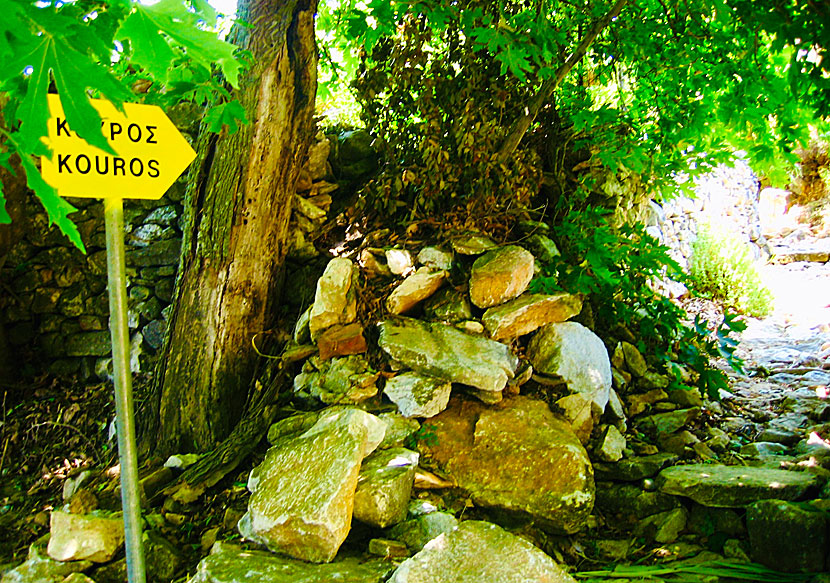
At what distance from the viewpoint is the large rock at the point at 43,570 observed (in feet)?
7.76

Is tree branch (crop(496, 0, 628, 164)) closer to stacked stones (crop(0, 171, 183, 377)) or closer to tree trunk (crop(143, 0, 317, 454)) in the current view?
tree trunk (crop(143, 0, 317, 454))

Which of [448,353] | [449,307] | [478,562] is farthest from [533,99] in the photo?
[478,562]

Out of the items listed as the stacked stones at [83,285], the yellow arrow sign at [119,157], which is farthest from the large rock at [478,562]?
the stacked stones at [83,285]

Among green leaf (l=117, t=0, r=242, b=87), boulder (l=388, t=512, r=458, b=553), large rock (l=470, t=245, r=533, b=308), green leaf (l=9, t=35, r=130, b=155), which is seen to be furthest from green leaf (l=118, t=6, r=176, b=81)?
large rock (l=470, t=245, r=533, b=308)

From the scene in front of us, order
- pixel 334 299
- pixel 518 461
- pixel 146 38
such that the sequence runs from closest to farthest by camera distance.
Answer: pixel 146 38 → pixel 518 461 → pixel 334 299

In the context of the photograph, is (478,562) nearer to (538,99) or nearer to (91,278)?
(538,99)

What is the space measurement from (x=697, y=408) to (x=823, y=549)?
57.2 inches

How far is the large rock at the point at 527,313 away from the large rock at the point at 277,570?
1.64 meters

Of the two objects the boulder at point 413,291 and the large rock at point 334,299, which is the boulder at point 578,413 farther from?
the large rock at point 334,299

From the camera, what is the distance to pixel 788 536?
2.40 metres

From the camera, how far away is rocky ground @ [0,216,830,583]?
235 centimetres

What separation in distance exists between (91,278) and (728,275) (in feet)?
22.9

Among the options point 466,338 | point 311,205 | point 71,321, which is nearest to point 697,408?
point 466,338

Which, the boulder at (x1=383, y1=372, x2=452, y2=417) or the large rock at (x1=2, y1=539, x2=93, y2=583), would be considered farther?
the boulder at (x1=383, y1=372, x2=452, y2=417)
